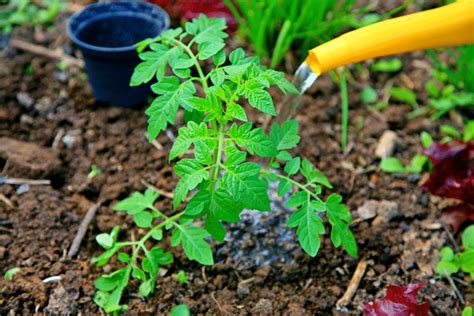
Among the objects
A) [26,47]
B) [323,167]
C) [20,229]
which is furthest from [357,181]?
[26,47]

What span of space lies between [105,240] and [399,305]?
32.1 inches

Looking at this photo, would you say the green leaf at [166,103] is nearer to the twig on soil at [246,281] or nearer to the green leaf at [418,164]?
the twig on soil at [246,281]

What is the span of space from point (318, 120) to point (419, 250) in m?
0.64

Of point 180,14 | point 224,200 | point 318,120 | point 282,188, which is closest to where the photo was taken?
point 224,200

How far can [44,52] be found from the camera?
246cm

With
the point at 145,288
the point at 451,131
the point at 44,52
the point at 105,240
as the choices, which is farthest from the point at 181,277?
the point at 44,52

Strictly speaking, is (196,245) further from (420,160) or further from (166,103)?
(420,160)

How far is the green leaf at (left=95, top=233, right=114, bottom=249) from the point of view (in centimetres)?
166

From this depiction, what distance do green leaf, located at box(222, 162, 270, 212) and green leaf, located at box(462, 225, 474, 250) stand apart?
0.75m

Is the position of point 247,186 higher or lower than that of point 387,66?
higher

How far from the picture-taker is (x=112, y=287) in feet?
5.28

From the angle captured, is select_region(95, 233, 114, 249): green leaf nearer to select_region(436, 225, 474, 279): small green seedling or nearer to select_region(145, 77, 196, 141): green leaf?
select_region(145, 77, 196, 141): green leaf

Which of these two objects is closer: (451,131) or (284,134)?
(284,134)

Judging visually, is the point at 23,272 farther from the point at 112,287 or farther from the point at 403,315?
the point at 403,315
